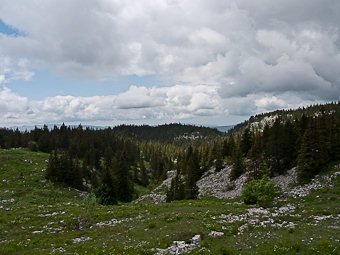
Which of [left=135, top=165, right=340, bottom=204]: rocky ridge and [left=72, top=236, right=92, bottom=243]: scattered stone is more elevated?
[left=72, top=236, right=92, bottom=243]: scattered stone

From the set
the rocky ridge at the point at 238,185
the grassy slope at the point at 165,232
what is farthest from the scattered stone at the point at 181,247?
the rocky ridge at the point at 238,185

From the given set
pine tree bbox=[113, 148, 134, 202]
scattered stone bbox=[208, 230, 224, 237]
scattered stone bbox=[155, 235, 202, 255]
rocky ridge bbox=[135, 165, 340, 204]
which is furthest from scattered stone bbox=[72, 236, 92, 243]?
pine tree bbox=[113, 148, 134, 202]

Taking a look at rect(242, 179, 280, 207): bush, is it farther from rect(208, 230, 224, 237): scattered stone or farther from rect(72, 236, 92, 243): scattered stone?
rect(72, 236, 92, 243): scattered stone

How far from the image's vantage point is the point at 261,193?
3181cm

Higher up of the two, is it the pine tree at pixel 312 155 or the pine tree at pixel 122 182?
the pine tree at pixel 312 155

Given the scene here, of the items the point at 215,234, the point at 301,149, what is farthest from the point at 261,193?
the point at 301,149

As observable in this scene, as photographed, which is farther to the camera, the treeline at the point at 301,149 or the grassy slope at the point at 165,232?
the treeline at the point at 301,149

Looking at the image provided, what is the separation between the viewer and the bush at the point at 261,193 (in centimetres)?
3127

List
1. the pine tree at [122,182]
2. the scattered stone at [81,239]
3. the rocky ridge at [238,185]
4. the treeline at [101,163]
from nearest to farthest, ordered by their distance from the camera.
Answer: the scattered stone at [81,239]
the rocky ridge at [238,185]
the treeline at [101,163]
the pine tree at [122,182]

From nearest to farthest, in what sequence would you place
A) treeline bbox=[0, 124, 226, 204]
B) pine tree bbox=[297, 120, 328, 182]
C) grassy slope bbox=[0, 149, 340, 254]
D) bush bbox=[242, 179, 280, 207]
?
grassy slope bbox=[0, 149, 340, 254], bush bbox=[242, 179, 280, 207], pine tree bbox=[297, 120, 328, 182], treeline bbox=[0, 124, 226, 204]

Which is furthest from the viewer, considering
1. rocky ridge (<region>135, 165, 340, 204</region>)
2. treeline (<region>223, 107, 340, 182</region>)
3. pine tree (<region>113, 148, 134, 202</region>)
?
pine tree (<region>113, 148, 134, 202</region>)

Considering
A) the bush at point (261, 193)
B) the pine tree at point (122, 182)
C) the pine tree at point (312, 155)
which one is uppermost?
the pine tree at point (312, 155)

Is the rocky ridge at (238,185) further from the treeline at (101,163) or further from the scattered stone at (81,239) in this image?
the scattered stone at (81,239)

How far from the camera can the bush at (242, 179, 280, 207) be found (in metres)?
31.3
